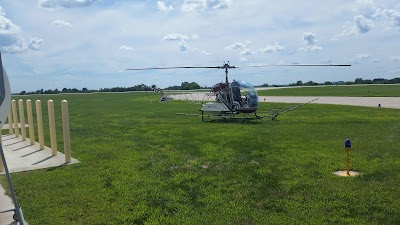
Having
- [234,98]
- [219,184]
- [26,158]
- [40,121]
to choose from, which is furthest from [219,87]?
[219,184]

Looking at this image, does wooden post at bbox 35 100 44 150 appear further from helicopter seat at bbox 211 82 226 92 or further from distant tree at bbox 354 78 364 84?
distant tree at bbox 354 78 364 84

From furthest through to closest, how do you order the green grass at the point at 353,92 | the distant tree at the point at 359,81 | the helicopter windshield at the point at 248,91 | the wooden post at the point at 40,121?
the distant tree at the point at 359,81
the green grass at the point at 353,92
the helicopter windshield at the point at 248,91
the wooden post at the point at 40,121

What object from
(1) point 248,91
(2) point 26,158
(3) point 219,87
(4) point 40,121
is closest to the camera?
(2) point 26,158

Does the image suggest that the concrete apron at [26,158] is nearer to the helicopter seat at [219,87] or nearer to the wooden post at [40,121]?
the wooden post at [40,121]

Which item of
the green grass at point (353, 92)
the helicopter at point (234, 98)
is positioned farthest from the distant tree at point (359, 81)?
the helicopter at point (234, 98)

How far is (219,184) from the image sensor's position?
714cm

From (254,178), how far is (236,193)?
3.47 ft

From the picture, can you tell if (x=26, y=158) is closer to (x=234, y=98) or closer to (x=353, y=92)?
(x=234, y=98)

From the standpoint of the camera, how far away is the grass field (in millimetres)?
5555

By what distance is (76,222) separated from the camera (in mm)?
5363

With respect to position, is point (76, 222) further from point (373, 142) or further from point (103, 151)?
point (373, 142)

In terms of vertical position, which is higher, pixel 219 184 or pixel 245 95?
pixel 245 95

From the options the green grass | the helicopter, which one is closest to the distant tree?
the green grass

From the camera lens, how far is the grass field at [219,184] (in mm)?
5555
